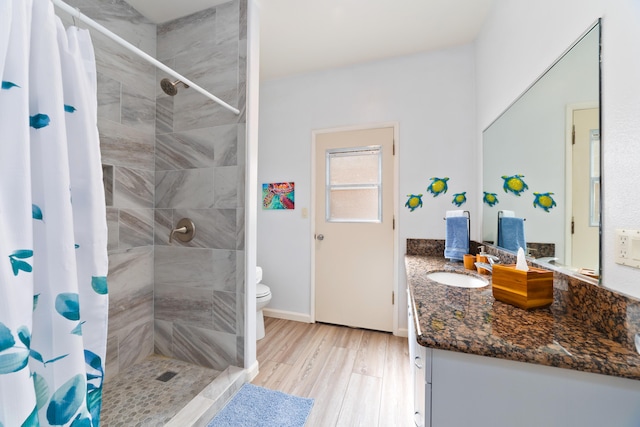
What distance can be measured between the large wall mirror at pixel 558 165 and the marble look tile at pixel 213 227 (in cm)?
168

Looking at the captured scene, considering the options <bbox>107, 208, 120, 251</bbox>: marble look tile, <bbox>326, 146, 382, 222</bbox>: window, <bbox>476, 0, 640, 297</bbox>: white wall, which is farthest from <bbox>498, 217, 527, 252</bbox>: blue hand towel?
<bbox>107, 208, 120, 251</bbox>: marble look tile

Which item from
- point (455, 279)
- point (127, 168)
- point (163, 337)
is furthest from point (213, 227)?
point (455, 279)

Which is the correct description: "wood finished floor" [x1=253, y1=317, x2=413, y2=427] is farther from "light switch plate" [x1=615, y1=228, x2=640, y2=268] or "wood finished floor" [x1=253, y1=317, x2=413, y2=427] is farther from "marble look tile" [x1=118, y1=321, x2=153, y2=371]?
"light switch plate" [x1=615, y1=228, x2=640, y2=268]

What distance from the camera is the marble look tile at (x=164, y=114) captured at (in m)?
1.74

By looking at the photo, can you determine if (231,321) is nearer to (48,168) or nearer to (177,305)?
(177,305)

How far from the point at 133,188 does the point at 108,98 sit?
1.86 feet

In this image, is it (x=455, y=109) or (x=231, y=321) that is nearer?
(x=231, y=321)

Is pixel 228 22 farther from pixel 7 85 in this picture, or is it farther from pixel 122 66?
pixel 7 85

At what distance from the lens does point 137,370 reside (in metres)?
1.58

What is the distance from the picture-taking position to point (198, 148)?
5.51ft

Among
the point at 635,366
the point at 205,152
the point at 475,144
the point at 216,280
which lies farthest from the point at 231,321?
the point at 475,144

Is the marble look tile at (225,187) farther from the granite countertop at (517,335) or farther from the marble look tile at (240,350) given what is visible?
the granite countertop at (517,335)

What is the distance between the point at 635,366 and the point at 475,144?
1881 mm


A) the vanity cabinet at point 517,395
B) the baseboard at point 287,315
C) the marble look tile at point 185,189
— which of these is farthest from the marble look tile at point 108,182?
the vanity cabinet at point 517,395
